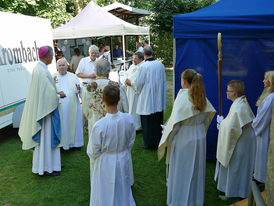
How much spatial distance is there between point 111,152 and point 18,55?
4.65 m

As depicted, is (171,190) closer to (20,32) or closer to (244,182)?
(244,182)

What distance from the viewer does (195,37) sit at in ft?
15.2

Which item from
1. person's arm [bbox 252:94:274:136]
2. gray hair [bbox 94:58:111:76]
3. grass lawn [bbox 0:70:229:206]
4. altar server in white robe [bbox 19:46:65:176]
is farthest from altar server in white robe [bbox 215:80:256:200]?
altar server in white robe [bbox 19:46:65:176]

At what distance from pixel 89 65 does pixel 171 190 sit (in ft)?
14.1

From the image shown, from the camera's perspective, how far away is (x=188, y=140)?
11.1ft

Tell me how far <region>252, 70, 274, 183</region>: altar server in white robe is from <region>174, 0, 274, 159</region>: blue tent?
2.17 ft

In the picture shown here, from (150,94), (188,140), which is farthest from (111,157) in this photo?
(150,94)

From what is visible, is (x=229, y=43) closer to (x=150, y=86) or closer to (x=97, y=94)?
(x=150, y=86)

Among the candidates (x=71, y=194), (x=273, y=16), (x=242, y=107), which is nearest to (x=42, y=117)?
(x=71, y=194)

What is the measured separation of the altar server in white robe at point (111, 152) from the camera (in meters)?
2.82

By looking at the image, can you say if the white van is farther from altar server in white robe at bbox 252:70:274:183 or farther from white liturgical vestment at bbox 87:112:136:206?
altar server in white robe at bbox 252:70:274:183

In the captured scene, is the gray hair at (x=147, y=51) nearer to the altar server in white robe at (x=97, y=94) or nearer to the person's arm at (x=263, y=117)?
the altar server in white robe at (x=97, y=94)

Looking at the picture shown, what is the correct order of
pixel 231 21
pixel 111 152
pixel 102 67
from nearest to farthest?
1. pixel 111 152
2. pixel 102 67
3. pixel 231 21

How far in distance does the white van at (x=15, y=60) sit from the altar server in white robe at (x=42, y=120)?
78.4 inches
